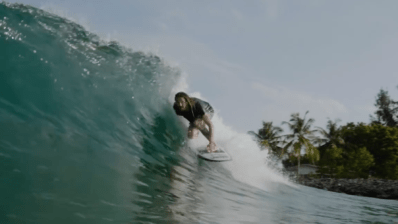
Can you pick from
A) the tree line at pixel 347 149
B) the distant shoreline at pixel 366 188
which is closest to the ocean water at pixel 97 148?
the distant shoreline at pixel 366 188

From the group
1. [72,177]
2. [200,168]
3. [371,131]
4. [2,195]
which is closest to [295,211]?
[200,168]

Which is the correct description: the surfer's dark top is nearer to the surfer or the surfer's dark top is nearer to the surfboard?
the surfer

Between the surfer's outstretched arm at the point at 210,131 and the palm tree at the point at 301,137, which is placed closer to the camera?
the surfer's outstretched arm at the point at 210,131

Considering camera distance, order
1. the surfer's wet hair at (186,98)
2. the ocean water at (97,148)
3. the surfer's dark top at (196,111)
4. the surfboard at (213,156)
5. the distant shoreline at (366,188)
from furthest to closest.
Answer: the distant shoreline at (366,188), the surfboard at (213,156), the surfer's dark top at (196,111), the surfer's wet hair at (186,98), the ocean water at (97,148)

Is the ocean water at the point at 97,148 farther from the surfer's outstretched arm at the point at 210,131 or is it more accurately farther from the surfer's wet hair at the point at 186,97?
the surfer's wet hair at the point at 186,97

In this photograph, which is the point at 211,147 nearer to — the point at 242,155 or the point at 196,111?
the point at 196,111

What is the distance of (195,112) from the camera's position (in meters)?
6.62

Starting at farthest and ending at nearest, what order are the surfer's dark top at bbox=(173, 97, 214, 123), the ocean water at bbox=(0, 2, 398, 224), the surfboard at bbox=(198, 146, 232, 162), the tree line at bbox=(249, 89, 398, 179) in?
1. the tree line at bbox=(249, 89, 398, 179)
2. the surfboard at bbox=(198, 146, 232, 162)
3. the surfer's dark top at bbox=(173, 97, 214, 123)
4. the ocean water at bbox=(0, 2, 398, 224)

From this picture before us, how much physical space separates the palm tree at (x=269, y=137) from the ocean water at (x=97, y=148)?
26.7 m

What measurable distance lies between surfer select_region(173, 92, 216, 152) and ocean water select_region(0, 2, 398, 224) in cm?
67

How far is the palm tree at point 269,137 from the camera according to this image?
34.4 metres

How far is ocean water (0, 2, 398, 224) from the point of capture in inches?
127

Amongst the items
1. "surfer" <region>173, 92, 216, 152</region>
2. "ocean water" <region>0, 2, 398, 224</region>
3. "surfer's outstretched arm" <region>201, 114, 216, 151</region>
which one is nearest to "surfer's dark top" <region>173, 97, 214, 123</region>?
"surfer" <region>173, 92, 216, 152</region>

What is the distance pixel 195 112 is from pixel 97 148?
8.32ft
